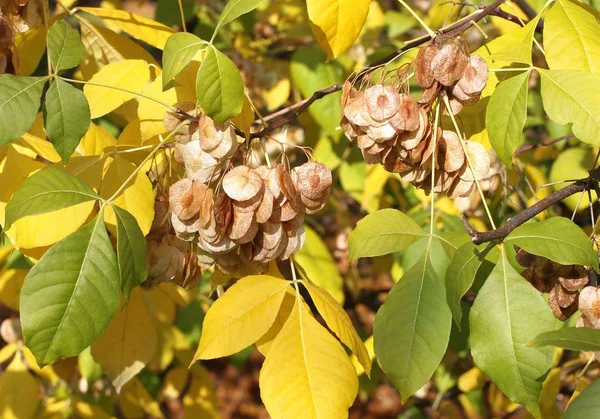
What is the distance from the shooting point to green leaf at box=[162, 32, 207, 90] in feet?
3.10

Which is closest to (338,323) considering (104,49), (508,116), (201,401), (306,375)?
(306,375)

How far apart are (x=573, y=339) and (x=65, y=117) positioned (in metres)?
0.67

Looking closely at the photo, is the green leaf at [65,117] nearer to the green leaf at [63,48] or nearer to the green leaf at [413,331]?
the green leaf at [63,48]

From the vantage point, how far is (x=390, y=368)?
0.95 meters

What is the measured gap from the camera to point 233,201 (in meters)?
1.00

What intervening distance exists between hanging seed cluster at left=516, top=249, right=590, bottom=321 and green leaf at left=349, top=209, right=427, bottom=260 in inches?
6.3

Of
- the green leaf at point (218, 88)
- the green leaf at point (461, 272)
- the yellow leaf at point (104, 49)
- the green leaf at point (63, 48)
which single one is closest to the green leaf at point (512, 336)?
the green leaf at point (461, 272)

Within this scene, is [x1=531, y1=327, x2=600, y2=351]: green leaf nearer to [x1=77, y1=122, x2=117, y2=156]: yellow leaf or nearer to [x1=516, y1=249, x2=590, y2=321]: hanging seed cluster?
[x1=516, y1=249, x2=590, y2=321]: hanging seed cluster

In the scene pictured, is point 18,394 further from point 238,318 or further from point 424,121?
point 424,121

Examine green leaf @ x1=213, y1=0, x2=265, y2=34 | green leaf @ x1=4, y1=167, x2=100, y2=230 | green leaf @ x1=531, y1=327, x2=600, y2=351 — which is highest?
green leaf @ x1=213, y1=0, x2=265, y2=34

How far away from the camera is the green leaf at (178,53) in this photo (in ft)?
3.10

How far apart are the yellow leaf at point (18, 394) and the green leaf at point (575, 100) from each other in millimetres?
1309

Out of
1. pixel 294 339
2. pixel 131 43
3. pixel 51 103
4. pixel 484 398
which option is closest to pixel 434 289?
pixel 294 339

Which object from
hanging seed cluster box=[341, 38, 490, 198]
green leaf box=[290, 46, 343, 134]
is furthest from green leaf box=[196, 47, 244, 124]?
green leaf box=[290, 46, 343, 134]
